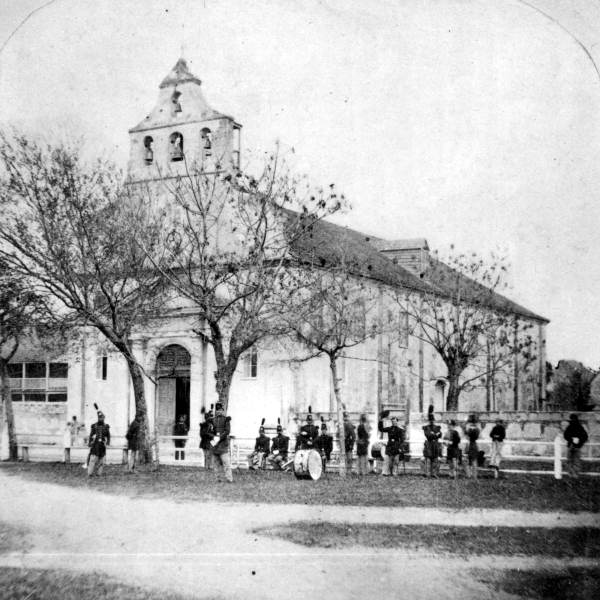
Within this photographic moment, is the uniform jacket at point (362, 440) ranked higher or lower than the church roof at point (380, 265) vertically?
lower

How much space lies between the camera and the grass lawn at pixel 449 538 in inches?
418

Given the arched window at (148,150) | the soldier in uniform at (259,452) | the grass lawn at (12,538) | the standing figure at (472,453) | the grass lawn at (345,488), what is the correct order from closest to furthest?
the grass lawn at (12,538) → the grass lawn at (345,488) → the standing figure at (472,453) → the soldier in uniform at (259,452) → the arched window at (148,150)

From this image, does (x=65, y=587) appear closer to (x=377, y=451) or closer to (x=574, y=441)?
(x=574, y=441)

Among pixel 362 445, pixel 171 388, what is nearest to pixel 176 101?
pixel 362 445

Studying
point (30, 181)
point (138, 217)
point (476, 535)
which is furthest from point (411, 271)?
point (476, 535)

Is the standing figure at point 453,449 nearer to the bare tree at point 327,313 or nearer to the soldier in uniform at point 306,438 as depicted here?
A: the bare tree at point 327,313

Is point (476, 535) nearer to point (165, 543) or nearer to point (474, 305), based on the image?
point (165, 543)

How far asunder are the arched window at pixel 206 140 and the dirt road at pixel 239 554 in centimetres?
1468

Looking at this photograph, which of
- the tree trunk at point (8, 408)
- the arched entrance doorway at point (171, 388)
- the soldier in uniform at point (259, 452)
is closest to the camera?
the soldier in uniform at point (259, 452)

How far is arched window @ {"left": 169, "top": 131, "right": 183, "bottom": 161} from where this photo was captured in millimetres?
25891

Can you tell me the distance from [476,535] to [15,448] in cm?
1782

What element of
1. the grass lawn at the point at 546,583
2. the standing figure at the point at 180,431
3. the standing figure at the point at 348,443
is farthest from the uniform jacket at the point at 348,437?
the grass lawn at the point at 546,583

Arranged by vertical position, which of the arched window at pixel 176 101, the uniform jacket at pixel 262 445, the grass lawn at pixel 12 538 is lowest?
the uniform jacket at pixel 262 445

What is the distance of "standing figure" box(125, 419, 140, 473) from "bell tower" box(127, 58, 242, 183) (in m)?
7.41
